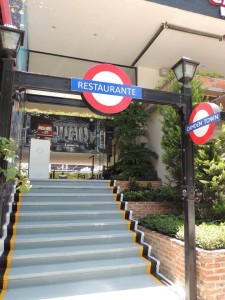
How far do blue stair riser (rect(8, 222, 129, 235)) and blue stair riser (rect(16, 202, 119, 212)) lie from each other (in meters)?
0.66

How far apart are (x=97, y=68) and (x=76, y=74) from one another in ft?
27.3

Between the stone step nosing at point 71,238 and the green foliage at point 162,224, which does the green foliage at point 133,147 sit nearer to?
the green foliage at point 162,224

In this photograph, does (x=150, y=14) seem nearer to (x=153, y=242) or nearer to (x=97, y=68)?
(x=97, y=68)

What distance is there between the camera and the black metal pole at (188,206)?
11.2 feet

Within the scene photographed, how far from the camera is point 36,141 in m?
8.26

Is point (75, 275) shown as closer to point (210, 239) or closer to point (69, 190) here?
point (210, 239)

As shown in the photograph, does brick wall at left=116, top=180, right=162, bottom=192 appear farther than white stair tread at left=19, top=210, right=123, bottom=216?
Yes

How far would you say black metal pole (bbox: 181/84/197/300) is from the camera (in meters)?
3.41

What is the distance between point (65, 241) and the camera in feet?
14.7

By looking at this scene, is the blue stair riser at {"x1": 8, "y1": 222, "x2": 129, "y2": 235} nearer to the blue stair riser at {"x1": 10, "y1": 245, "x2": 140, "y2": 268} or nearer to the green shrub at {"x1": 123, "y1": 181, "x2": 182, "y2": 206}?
the blue stair riser at {"x1": 10, "y1": 245, "x2": 140, "y2": 268}

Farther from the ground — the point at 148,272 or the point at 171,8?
the point at 171,8

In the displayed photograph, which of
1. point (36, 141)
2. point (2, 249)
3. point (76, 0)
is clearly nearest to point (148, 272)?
point (2, 249)

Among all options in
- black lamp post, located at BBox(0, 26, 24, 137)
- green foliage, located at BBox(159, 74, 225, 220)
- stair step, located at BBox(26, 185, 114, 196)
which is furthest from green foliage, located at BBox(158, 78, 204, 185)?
black lamp post, located at BBox(0, 26, 24, 137)

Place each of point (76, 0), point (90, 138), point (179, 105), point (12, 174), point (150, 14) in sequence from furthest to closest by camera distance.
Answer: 1. point (90, 138)
2. point (150, 14)
3. point (76, 0)
4. point (179, 105)
5. point (12, 174)
